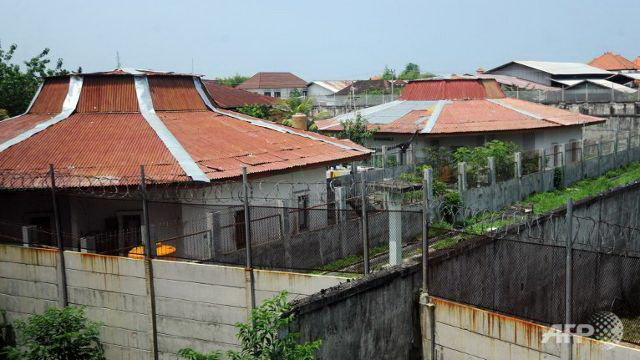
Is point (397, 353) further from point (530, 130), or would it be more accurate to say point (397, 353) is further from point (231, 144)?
point (530, 130)

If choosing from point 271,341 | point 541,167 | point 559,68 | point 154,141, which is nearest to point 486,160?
point 541,167

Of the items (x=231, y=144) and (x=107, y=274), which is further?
(x=231, y=144)

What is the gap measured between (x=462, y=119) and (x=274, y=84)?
61.4m

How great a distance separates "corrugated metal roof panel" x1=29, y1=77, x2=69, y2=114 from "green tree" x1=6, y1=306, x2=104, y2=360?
11.6 meters

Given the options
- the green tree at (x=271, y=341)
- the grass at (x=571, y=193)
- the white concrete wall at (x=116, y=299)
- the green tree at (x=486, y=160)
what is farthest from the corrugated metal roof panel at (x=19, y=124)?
the green tree at (x=486, y=160)

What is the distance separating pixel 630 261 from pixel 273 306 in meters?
6.42

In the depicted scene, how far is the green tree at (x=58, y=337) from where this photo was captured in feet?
38.1

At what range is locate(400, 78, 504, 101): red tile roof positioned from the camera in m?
35.3

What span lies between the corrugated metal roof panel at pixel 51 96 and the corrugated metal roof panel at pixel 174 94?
9.89 ft

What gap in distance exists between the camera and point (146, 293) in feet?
41.6

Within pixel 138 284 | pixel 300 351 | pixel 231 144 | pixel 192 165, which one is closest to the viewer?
pixel 300 351

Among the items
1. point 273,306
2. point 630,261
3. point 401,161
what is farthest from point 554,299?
→ point 401,161

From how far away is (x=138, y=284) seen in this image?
41.8 feet
